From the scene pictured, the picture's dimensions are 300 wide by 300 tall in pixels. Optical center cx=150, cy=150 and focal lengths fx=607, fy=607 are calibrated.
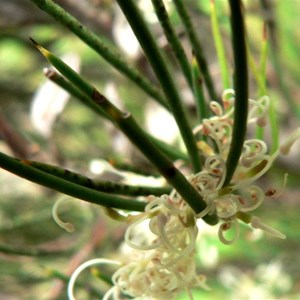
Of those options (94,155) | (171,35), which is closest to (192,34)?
(171,35)

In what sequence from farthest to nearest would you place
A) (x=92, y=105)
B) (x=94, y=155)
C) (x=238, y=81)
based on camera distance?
(x=94, y=155) → (x=92, y=105) → (x=238, y=81)

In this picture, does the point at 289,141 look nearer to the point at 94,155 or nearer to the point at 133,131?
the point at 133,131

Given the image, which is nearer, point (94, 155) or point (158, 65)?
point (158, 65)

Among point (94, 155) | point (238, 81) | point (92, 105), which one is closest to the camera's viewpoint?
point (238, 81)

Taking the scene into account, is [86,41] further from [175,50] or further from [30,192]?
[30,192]

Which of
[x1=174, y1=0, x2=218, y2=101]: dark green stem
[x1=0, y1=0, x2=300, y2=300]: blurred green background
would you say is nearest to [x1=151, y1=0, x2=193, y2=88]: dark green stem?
[x1=174, y1=0, x2=218, y2=101]: dark green stem

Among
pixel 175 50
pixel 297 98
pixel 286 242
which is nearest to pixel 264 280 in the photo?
Result: pixel 286 242

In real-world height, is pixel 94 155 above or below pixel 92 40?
below
